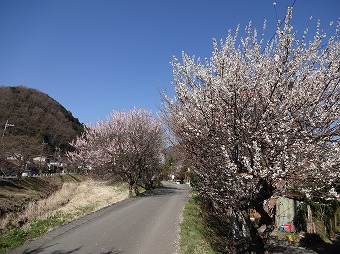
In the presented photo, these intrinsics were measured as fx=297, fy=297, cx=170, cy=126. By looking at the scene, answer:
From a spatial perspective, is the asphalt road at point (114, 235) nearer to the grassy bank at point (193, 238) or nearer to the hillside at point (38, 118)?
the grassy bank at point (193, 238)

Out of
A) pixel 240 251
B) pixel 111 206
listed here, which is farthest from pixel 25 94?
pixel 240 251

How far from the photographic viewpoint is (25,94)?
4205 inches

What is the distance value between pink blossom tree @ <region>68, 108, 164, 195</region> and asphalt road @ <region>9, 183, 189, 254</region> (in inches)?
404

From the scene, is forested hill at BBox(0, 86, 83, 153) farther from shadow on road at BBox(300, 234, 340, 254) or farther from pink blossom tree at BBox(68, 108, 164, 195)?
shadow on road at BBox(300, 234, 340, 254)

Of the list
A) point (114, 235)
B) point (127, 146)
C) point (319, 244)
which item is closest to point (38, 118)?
point (127, 146)

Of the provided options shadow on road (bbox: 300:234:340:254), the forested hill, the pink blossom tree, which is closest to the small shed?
shadow on road (bbox: 300:234:340:254)

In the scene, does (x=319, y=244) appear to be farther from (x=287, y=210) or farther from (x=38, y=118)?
(x=38, y=118)

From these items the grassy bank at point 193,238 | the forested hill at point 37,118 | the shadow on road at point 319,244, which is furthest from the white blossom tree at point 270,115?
the forested hill at point 37,118

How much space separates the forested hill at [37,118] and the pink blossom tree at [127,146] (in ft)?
169

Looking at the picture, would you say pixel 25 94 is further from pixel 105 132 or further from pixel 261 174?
pixel 261 174

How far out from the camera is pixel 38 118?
94312mm

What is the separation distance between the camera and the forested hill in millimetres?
84688

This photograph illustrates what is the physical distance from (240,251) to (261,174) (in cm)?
598

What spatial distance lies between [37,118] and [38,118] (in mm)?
751
